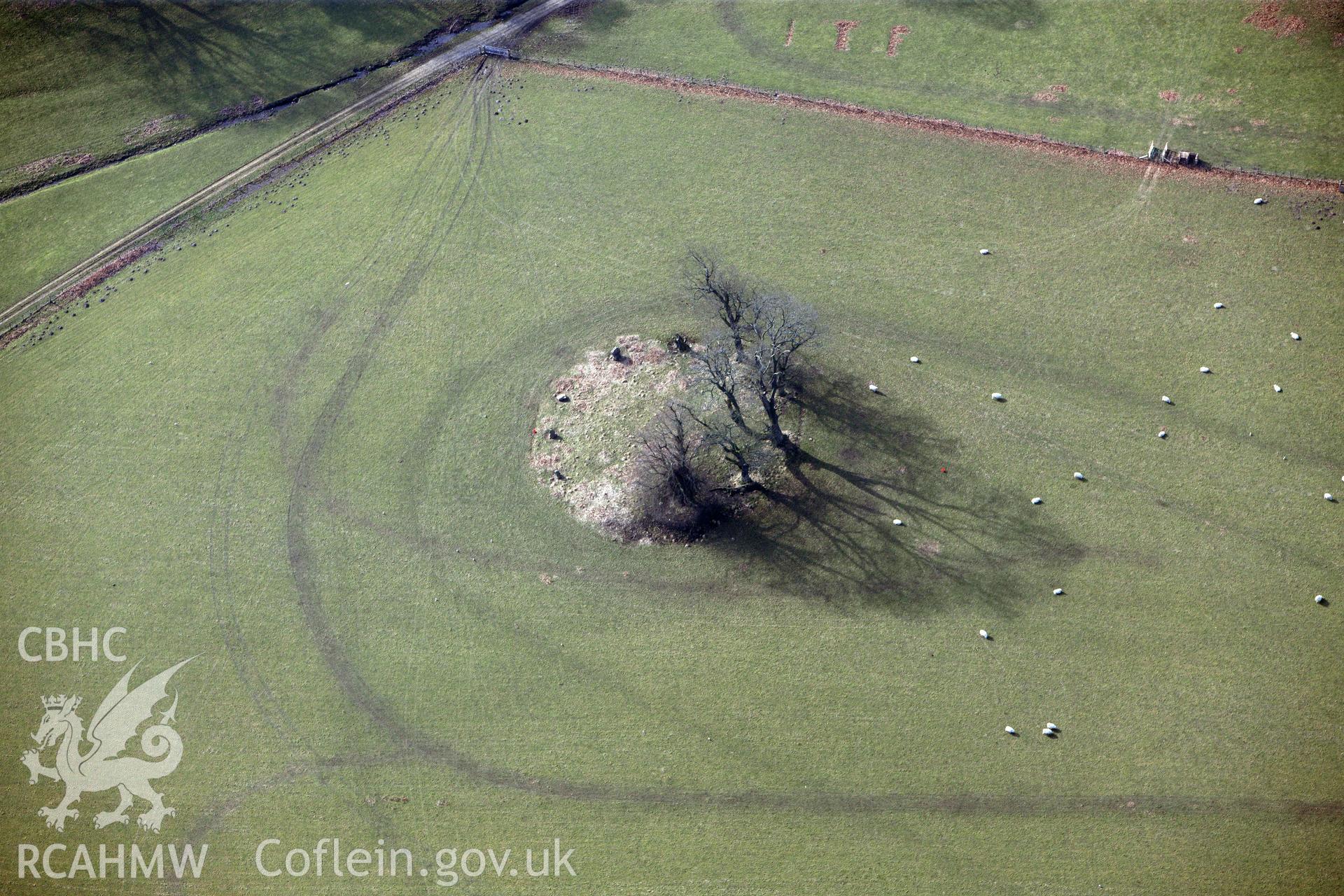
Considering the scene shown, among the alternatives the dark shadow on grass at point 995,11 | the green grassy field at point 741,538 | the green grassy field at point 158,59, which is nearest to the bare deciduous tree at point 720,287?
the green grassy field at point 741,538

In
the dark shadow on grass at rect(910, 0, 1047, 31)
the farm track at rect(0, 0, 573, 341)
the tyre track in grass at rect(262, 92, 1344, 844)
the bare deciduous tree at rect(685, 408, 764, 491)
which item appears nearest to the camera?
the tyre track in grass at rect(262, 92, 1344, 844)

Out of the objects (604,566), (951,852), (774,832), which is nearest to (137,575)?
(604,566)

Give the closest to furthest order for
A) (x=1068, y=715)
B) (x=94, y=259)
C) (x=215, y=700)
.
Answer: (x=1068, y=715) → (x=215, y=700) → (x=94, y=259)

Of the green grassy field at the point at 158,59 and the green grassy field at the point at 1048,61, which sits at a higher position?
the green grassy field at the point at 1048,61

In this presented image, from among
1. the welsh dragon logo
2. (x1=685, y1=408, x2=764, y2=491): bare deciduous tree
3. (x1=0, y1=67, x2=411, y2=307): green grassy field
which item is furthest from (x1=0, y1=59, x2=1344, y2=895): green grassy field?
(x1=0, y1=67, x2=411, y2=307): green grassy field

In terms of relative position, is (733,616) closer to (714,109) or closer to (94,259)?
(714,109)

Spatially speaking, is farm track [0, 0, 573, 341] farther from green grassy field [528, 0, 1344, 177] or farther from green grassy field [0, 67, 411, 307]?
green grassy field [528, 0, 1344, 177]

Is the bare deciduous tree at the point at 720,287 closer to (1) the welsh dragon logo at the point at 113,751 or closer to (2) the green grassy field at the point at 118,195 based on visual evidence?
(1) the welsh dragon logo at the point at 113,751
